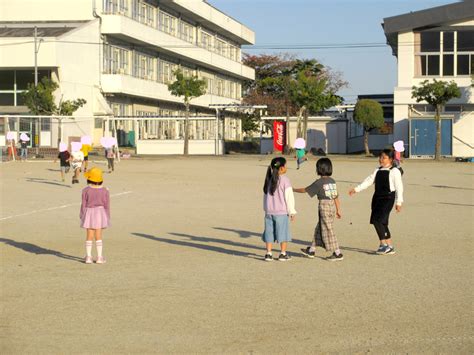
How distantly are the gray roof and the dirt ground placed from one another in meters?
36.9

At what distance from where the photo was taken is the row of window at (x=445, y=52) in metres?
57.3

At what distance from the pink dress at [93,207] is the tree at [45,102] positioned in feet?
153

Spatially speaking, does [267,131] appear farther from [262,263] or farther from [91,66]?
[262,263]

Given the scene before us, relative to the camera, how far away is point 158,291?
10.2 meters

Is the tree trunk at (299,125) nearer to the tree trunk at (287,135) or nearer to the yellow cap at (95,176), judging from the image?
the tree trunk at (287,135)

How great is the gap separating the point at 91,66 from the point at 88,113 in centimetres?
329

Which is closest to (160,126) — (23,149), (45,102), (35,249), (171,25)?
(171,25)

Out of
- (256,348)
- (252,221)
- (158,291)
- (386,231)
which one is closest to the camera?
(256,348)

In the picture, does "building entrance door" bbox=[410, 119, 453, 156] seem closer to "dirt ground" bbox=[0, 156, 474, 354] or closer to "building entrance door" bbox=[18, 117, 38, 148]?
"building entrance door" bbox=[18, 117, 38, 148]

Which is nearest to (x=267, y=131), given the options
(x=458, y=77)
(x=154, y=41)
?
(x=154, y=41)

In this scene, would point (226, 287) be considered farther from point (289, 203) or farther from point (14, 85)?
point (14, 85)

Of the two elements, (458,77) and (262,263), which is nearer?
(262,263)

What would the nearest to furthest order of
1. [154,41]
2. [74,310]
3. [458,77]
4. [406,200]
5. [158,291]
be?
1. [74,310]
2. [158,291]
3. [406,200]
4. [458,77]
5. [154,41]

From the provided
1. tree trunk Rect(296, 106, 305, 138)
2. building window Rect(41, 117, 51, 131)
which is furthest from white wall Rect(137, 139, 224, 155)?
building window Rect(41, 117, 51, 131)
